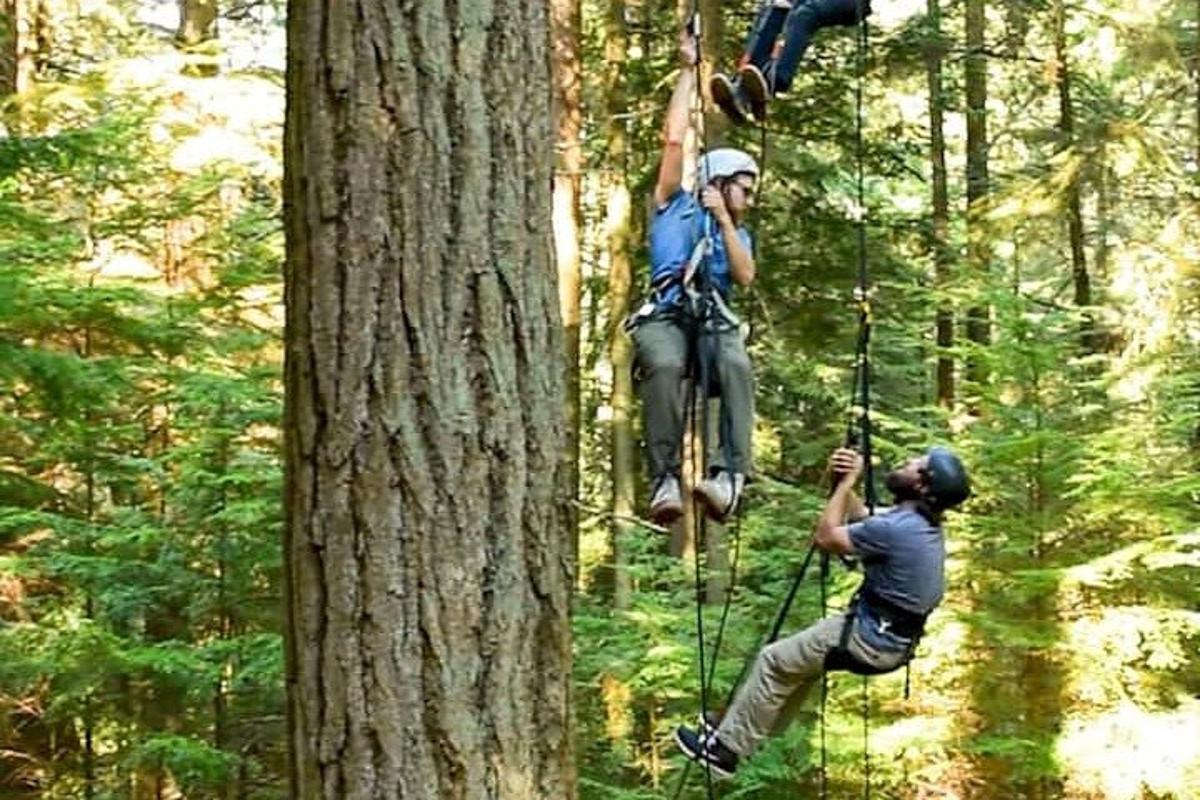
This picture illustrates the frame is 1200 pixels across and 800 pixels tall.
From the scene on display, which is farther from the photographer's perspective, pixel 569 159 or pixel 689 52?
pixel 569 159

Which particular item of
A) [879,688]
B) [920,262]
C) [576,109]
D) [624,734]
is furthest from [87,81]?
[920,262]

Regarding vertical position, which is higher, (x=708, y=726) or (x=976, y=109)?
(x=976, y=109)

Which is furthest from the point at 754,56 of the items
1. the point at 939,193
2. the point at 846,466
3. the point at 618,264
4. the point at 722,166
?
the point at 939,193

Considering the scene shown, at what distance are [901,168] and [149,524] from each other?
770 centimetres

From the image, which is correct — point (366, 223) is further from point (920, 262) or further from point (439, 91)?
point (920, 262)

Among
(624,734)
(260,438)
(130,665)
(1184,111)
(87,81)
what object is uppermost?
(1184,111)

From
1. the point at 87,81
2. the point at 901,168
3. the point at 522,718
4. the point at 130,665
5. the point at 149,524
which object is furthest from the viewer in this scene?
the point at 901,168

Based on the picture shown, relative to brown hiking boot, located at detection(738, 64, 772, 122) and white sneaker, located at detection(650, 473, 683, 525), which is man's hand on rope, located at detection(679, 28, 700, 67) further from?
white sneaker, located at detection(650, 473, 683, 525)

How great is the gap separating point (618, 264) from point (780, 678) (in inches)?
272

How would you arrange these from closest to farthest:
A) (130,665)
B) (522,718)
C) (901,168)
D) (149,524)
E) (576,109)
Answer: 1. (522,718)
2. (130,665)
3. (149,524)
4. (576,109)
5. (901,168)

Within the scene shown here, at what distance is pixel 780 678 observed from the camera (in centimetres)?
564

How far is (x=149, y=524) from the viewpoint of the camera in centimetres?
783

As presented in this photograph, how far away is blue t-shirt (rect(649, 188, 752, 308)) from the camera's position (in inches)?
193

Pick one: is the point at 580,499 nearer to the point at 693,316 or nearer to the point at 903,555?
the point at 903,555
